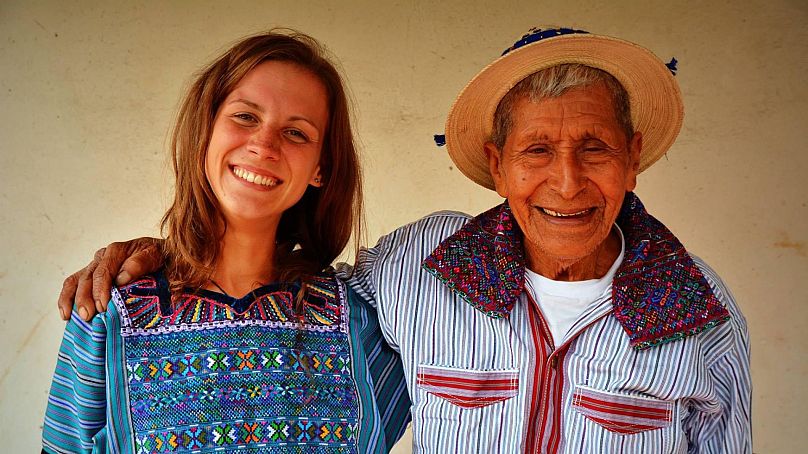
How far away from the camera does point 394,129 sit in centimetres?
356

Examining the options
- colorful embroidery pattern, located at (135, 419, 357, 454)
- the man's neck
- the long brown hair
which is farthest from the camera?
the man's neck

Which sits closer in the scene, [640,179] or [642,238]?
[642,238]

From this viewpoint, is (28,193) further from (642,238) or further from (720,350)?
(720,350)

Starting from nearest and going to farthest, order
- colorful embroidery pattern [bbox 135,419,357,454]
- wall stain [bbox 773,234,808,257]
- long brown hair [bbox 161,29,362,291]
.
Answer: colorful embroidery pattern [bbox 135,419,357,454] < long brown hair [bbox 161,29,362,291] < wall stain [bbox 773,234,808,257]

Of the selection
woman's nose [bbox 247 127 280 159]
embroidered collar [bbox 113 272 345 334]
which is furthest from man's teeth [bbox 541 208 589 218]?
woman's nose [bbox 247 127 280 159]

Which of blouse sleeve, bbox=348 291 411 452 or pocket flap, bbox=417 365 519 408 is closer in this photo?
pocket flap, bbox=417 365 519 408

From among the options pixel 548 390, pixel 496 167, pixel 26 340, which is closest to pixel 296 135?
pixel 496 167

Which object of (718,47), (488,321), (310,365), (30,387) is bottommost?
(30,387)

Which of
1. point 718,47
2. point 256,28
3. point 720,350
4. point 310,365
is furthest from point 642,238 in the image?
point 256,28

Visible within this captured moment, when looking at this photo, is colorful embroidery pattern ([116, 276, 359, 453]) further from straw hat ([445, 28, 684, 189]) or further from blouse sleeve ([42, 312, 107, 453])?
straw hat ([445, 28, 684, 189])

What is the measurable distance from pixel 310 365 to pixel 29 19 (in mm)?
2254

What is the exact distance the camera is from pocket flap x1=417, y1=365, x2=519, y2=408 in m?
2.08

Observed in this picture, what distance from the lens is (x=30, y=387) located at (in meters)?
3.39

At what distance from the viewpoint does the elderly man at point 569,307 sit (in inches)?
80.8
